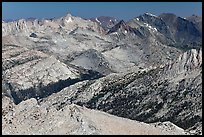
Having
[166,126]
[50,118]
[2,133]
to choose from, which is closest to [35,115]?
[50,118]

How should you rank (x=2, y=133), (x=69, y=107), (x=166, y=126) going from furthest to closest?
1. (x=166, y=126)
2. (x=69, y=107)
3. (x=2, y=133)

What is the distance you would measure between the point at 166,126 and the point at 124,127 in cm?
2726

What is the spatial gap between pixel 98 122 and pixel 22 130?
1724cm

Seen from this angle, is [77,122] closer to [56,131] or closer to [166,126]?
[56,131]

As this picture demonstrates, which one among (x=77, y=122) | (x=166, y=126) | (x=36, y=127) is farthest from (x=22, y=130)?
(x=166, y=126)

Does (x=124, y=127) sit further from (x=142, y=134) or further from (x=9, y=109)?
(x=9, y=109)

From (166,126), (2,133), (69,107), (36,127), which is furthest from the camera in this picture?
(166,126)

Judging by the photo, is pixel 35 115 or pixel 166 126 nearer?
pixel 35 115

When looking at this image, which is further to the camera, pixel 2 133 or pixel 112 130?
pixel 112 130

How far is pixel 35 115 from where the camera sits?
118562 mm

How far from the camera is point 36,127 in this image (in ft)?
373

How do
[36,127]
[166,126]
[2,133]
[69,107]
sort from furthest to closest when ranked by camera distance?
[166,126]
[69,107]
[36,127]
[2,133]

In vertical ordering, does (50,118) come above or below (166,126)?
above

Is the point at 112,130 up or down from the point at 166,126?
up
